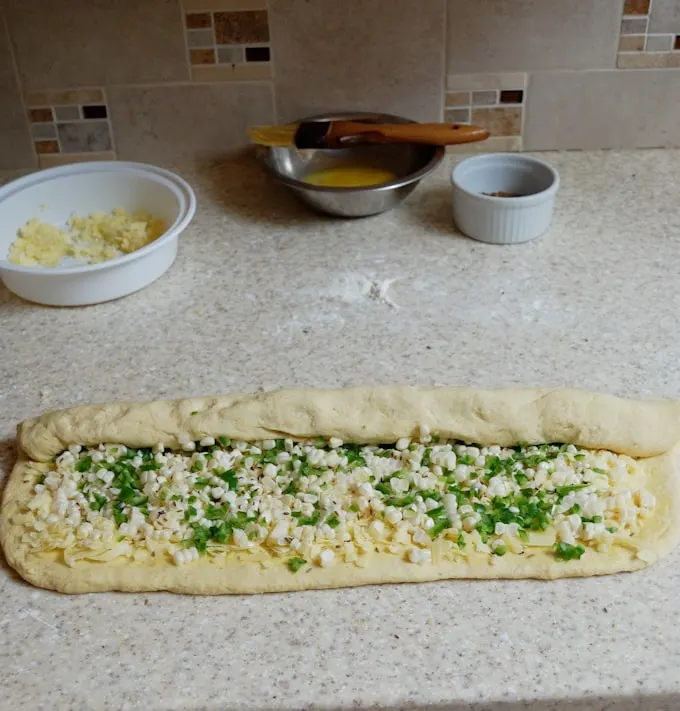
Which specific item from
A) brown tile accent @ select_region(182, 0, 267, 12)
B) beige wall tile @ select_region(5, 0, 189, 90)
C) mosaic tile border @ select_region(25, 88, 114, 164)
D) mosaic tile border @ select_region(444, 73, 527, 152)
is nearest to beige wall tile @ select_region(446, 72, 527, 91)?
mosaic tile border @ select_region(444, 73, 527, 152)

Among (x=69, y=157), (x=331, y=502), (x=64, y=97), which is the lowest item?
(x=331, y=502)

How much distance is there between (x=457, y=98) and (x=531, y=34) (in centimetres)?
15

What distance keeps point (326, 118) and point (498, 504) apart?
77cm

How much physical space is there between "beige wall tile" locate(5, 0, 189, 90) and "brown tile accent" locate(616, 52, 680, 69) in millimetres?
683

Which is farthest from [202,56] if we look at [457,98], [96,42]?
[457,98]

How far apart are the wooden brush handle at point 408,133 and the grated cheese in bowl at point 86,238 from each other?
30 centimetres

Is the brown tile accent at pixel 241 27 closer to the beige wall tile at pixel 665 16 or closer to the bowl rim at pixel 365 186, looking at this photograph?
the bowl rim at pixel 365 186

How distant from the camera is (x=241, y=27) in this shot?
137 centimetres

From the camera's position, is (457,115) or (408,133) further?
(457,115)

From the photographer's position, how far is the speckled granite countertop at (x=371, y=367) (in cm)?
75

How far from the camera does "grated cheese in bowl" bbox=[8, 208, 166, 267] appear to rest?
125 centimetres

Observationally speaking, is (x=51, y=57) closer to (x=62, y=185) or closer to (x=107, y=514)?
(x=62, y=185)

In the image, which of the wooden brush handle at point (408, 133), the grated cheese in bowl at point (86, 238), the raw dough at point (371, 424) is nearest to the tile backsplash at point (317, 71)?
the wooden brush handle at point (408, 133)

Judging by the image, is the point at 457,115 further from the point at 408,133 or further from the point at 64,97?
the point at 64,97
